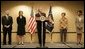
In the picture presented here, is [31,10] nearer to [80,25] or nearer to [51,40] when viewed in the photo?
[51,40]

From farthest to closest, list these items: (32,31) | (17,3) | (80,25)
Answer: (17,3)
(32,31)
(80,25)

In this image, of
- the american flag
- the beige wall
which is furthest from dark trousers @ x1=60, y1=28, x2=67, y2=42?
the american flag

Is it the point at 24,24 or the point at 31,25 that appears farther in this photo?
the point at 31,25

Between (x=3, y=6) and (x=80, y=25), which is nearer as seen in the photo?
(x=80, y=25)

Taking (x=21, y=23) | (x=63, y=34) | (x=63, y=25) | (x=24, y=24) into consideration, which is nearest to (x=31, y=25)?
(x=24, y=24)

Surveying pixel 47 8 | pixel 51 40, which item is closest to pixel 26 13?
pixel 47 8

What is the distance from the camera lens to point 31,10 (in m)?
10.3

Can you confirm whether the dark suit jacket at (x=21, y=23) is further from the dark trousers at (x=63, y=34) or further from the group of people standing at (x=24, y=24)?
the dark trousers at (x=63, y=34)

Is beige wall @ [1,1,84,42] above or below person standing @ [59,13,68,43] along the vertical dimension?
above

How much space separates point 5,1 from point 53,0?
7.30 ft

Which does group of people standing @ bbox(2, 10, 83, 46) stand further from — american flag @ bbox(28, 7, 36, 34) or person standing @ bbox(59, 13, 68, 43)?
american flag @ bbox(28, 7, 36, 34)

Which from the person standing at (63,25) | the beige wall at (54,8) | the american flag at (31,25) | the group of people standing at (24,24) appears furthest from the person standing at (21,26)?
the person standing at (63,25)

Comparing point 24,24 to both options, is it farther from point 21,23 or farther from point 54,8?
point 54,8

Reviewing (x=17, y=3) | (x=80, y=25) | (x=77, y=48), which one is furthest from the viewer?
(x=17, y=3)
